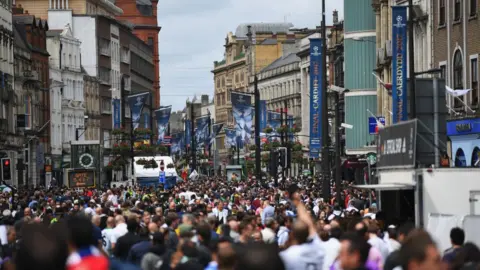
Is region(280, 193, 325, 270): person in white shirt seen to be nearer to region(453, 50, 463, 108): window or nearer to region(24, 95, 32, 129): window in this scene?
region(453, 50, 463, 108): window

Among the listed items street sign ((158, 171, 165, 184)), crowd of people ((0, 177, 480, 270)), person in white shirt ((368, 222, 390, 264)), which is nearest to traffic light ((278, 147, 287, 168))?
crowd of people ((0, 177, 480, 270))

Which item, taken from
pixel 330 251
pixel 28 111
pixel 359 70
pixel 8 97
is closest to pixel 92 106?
pixel 28 111

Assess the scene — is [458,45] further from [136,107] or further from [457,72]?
[136,107]

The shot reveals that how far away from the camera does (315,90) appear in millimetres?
56969

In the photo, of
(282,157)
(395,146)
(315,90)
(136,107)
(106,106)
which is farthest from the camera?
(106,106)

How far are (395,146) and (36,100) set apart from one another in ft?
259

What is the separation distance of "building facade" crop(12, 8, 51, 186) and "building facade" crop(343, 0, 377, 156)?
67.2 ft

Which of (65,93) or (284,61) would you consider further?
(284,61)

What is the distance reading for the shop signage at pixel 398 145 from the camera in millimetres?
23603

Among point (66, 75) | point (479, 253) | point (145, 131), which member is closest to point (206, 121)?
point (66, 75)

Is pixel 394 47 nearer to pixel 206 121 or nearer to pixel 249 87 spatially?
pixel 206 121

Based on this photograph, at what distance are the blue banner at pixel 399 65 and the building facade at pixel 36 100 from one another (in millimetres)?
49753

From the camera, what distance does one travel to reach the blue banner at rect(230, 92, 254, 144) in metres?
85.1

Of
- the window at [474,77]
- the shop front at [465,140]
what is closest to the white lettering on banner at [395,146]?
the shop front at [465,140]
